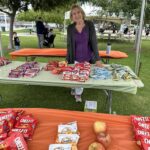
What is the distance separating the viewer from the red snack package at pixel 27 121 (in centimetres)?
168

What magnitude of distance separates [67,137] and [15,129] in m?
0.36

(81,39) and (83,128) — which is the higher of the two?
(81,39)

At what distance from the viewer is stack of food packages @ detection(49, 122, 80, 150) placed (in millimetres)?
1423

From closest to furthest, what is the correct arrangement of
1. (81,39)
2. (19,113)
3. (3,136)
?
(3,136), (19,113), (81,39)

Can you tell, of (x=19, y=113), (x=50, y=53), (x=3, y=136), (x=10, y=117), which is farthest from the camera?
(x=50, y=53)

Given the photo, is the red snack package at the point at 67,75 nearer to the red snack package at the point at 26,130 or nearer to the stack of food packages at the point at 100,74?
the stack of food packages at the point at 100,74

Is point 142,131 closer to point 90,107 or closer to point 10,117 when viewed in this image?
point 90,107

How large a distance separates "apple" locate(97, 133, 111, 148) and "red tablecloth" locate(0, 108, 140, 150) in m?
0.03

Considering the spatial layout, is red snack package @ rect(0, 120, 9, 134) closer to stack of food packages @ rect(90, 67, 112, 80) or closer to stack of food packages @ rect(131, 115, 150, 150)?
stack of food packages @ rect(131, 115, 150, 150)

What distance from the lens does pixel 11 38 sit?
37.0 ft

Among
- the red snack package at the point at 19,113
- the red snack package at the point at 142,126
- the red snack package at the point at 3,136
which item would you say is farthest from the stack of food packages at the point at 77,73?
the red snack package at the point at 3,136

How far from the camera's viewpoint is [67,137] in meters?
1.52

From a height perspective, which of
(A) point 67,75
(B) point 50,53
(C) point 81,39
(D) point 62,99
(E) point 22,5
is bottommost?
(D) point 62,99

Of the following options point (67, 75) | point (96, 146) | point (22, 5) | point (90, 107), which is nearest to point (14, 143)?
point (96, 146)
